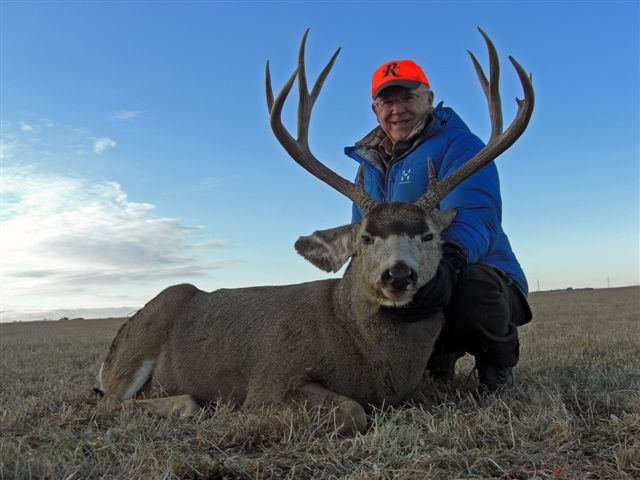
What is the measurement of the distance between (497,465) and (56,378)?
567cm

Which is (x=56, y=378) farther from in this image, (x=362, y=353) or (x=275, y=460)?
(x=275, y=460)

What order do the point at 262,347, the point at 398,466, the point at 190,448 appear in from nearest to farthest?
the point at 398,466
the point at 190,448
the point at 262,347

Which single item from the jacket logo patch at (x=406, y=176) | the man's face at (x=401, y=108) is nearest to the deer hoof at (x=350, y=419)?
the jacket logo patch at (x=406, y=176)

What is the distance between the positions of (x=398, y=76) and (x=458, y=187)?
1.29m

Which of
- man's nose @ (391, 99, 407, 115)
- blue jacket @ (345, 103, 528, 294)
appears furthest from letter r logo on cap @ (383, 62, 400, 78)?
blue jacket @ (345, 103, 528, 294)

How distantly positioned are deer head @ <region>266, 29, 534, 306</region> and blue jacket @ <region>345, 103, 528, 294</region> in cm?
22

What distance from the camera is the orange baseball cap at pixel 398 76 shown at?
18.1 feet

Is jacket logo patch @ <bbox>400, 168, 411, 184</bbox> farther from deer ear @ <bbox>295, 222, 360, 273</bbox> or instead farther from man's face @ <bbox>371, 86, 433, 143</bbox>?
deer ear @ <bbox>295, 222, 360, 273</bbox>

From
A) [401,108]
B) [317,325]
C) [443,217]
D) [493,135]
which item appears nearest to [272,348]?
[317,325]

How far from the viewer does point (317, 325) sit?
14.4 feet

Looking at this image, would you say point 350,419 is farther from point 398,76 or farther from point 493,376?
point 398,76

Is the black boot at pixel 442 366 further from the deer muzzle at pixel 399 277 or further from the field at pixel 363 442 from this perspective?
the deer muzzle at pixel 399 277

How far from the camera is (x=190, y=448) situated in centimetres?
296

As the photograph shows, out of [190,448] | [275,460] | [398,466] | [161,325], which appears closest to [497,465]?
[398,466]
